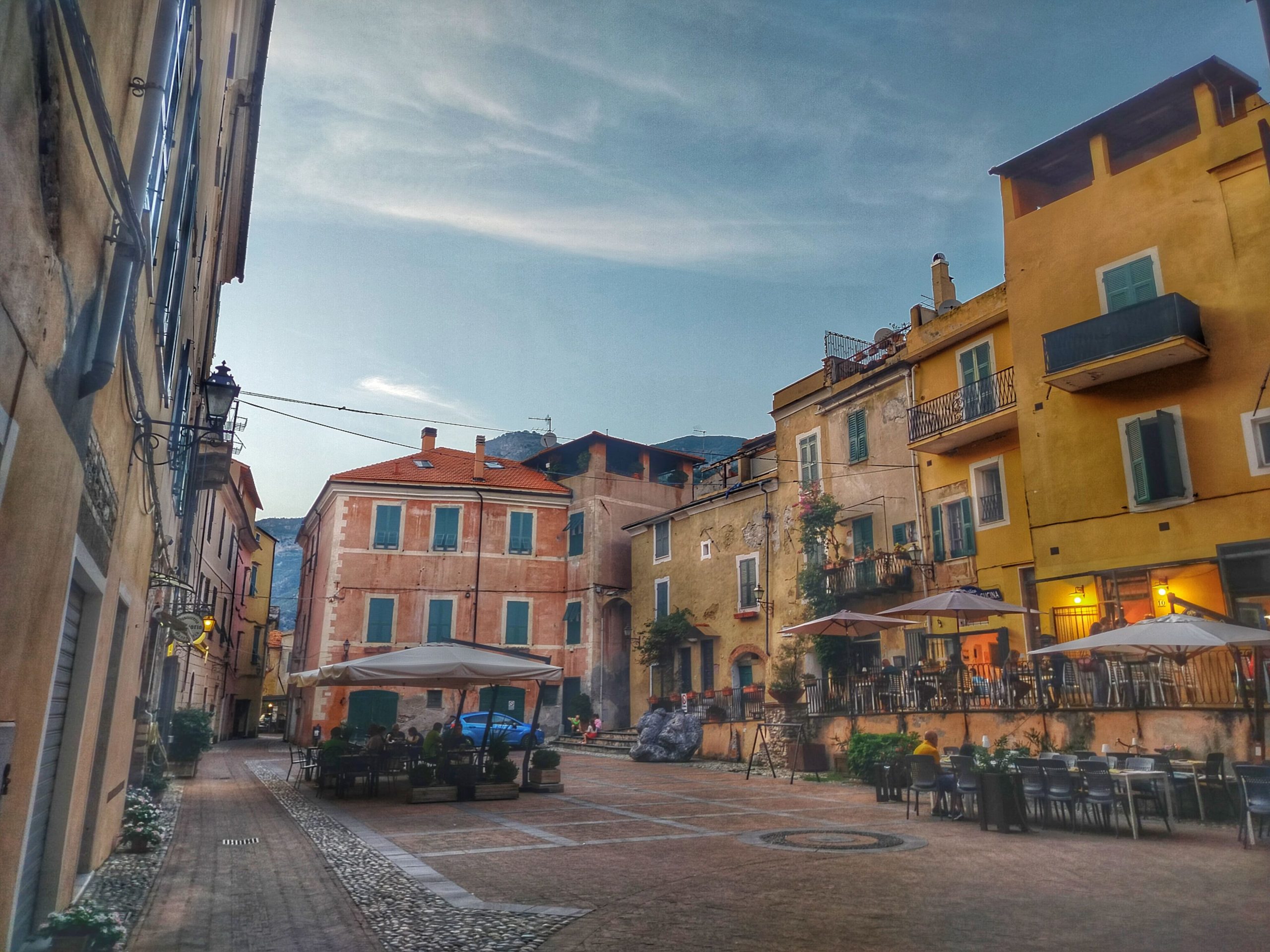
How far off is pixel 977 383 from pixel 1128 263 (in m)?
3.80

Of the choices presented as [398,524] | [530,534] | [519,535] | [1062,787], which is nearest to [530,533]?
[530,534]

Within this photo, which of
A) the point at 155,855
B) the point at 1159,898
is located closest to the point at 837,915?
the point at 1159,898

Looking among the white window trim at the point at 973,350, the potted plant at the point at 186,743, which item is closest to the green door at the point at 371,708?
the potted plant at the point at 186,743

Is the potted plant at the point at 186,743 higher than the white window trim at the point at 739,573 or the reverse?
the reverse

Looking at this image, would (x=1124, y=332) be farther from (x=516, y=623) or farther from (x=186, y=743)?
(x=516, y=623)

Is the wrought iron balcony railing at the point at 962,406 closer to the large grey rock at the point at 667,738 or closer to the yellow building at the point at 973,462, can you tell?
the yellow building at the point at 973,462

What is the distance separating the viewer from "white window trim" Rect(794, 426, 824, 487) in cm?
2427

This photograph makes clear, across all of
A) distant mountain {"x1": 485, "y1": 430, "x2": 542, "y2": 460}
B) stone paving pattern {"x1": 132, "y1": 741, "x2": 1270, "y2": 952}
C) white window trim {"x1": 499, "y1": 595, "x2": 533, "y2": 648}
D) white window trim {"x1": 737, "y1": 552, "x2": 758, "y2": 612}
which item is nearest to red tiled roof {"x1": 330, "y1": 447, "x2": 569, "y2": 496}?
Result: white window trim {"x1": 499, "y1": 595, "x2": 533, "y2": 648}

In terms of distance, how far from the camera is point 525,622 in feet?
110

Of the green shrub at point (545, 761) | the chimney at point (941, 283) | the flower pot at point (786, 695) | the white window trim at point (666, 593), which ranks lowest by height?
the green shrub at point (545, 761)

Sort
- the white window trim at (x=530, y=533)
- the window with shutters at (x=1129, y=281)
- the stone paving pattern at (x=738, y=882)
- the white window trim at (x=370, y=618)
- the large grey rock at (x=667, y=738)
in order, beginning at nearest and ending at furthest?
the stone paving pattern at (x=738, y=882) < the window with shutters at (x=1129, y=281) < the large grey rock at (x=667, y=738) < the white window trim at (x=370, y=618) < the white window trim at (x=530, y=533)

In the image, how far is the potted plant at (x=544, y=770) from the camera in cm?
1488

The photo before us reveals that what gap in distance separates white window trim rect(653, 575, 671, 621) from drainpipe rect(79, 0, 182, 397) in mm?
26493

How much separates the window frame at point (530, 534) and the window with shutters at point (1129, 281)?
22.7m
